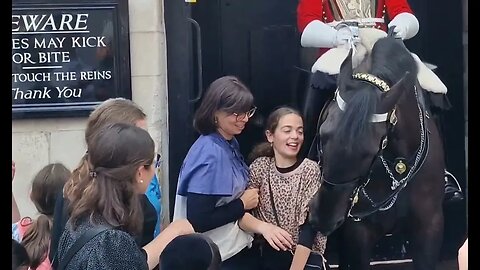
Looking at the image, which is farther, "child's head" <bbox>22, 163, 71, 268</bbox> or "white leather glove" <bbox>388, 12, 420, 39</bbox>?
"white leather glove" <bbox>388, 12, 420, 39</bbox>

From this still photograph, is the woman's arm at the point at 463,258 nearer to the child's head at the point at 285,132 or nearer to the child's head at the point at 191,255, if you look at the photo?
the child's head at the point at 285,132

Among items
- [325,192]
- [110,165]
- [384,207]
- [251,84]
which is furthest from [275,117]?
[110,165]

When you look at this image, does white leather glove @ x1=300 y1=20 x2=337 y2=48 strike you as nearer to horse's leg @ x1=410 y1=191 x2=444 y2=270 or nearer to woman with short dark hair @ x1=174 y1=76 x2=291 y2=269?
woman with short dark hair @ x1=174 y1=76 x2=291 y2=269

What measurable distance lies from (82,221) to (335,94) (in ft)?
3.17

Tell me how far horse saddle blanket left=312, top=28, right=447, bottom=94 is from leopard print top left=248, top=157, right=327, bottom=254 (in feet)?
1.07

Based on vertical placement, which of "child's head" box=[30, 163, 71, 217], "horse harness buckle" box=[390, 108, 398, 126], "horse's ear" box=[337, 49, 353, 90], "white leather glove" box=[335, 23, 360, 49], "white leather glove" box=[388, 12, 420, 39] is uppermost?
"white leather glove" box=[388, 12, 420, 39]

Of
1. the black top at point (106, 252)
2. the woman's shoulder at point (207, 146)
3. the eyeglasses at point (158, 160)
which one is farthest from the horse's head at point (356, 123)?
the black top at point (106, 252)

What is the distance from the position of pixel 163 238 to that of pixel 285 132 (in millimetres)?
534

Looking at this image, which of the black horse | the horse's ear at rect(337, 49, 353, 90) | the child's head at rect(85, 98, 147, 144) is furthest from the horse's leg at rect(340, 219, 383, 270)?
the child's head at rect(85, 98, 147, 144)

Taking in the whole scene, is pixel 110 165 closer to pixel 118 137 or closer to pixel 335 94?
pixel 118 137

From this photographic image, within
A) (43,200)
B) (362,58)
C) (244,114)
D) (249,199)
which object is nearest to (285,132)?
(244,114)

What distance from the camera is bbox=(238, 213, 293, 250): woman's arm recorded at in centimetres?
254

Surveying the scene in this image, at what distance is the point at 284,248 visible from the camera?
2.54 metres

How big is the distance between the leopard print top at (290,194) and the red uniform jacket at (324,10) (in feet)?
1.57
